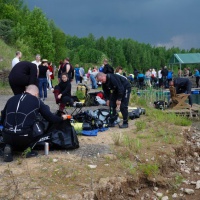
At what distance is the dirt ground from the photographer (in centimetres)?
514

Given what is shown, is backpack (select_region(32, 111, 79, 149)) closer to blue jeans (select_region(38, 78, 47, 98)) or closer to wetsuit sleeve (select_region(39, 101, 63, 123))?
wetsuit sleeve (select_region(39, 101, 63, 123))

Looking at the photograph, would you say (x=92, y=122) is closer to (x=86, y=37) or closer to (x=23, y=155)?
(x=23, y=155)

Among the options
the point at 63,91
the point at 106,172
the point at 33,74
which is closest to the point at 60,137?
the point at 106,172

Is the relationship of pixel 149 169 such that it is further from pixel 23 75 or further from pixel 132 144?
pixel 23 75

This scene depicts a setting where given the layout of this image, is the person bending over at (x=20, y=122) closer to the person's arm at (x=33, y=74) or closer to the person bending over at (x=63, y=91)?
the person's arm at (x=33, y=74)

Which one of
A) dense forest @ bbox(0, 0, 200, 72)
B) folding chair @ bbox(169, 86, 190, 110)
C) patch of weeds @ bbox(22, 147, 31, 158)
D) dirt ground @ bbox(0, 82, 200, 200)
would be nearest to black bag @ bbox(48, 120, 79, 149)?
dirt ground @ bbox(0, 82, 200, 200)

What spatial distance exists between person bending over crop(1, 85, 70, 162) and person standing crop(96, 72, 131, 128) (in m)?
2.87

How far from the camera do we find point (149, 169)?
21.3 ft

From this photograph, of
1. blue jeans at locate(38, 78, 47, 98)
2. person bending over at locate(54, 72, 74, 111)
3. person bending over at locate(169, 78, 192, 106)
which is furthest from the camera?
person bending over at locate(169, 78, 192, 106)

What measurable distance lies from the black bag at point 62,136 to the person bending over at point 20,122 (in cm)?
39

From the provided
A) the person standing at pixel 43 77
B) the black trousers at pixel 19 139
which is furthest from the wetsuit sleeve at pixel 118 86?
the person standing at pixel 43 77

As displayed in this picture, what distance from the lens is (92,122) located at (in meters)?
9.19

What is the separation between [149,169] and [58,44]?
2615 inches

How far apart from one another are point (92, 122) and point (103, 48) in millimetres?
100749
